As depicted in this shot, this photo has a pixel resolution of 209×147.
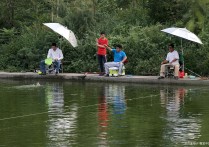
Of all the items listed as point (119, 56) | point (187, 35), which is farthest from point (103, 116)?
point (119, 56)

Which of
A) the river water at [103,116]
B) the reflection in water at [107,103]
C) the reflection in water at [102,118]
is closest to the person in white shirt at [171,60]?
the river water at [103,116]

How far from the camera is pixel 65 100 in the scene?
19797 mm

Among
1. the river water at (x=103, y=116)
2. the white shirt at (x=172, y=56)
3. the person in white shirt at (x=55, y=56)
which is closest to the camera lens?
the river water at (x=103, y=116)

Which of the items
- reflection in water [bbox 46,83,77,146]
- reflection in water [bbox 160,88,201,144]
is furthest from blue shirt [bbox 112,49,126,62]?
reflection in water [bbox 160,88,201,144]

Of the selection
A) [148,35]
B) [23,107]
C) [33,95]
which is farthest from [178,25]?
[23,107]

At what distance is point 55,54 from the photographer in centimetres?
2870

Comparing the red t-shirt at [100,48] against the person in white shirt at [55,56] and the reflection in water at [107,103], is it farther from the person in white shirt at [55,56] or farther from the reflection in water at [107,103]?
the reflection in water at [107,103]

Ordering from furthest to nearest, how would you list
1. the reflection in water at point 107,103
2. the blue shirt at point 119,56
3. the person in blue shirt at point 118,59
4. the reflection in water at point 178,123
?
the blue shirt at point 119,56, the person in blue shirt at point 118,59, the reflection in water at point 107,103, the reflection in water at point 178,123

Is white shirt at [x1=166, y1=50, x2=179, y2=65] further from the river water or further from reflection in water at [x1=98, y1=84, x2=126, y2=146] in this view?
reflection in water at [x1=98, y1=84, x2=126, y2=146]

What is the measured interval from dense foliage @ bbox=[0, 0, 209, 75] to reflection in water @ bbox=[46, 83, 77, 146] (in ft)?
25.1

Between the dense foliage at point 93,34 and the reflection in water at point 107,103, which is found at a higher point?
the dense foliage at point 93,34

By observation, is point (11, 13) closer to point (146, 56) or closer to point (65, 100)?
point (146, 56)

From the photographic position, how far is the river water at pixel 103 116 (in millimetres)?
12609

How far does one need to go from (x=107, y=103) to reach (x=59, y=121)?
392cm
